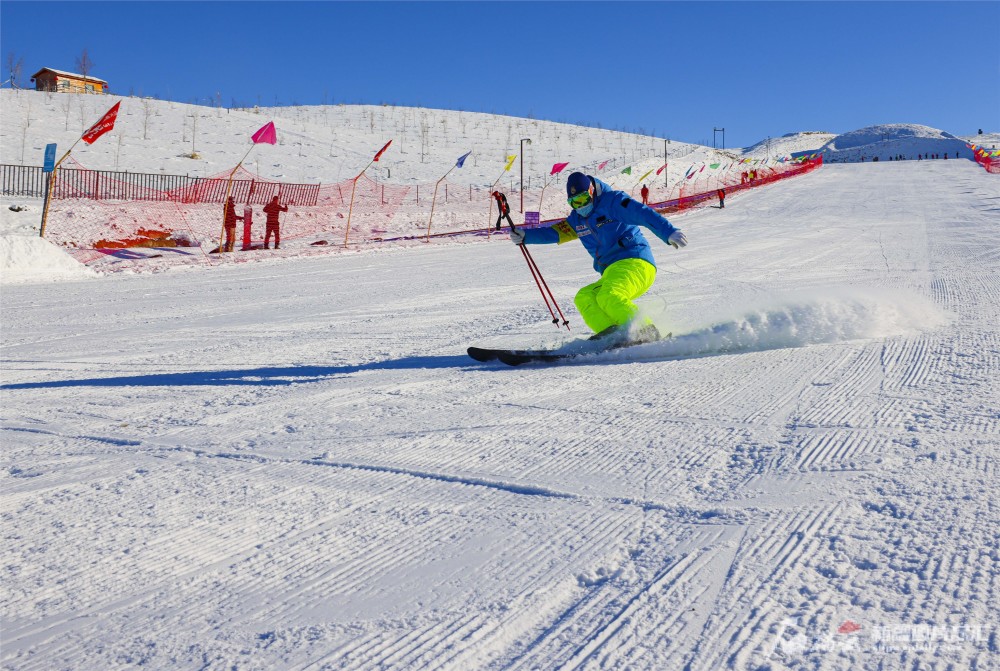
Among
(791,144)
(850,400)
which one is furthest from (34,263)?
(791,144)

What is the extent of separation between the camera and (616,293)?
20.1ft

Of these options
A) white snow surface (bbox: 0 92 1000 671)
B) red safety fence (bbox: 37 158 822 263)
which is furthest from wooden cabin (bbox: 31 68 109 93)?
white snow surface (bbox: 0 92 1000 671)

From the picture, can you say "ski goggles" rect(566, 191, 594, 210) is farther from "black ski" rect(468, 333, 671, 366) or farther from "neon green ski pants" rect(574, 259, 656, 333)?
"black ski" rect(468, 333, 671, 366)

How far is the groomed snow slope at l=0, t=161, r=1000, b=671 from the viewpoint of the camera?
79.5 inches

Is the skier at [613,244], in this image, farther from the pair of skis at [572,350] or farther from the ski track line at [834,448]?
the ski track line at [834,448]

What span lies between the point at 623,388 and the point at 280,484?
2261mm

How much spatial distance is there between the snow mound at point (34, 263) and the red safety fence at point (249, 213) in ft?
6.06

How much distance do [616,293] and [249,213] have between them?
52.5ft

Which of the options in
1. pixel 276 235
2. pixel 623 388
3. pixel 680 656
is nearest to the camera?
pixel 680 656

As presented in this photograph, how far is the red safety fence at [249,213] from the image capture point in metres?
19.4

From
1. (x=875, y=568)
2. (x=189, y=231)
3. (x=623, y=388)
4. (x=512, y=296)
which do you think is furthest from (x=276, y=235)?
(x=875, y=568)

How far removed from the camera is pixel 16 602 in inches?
89.9

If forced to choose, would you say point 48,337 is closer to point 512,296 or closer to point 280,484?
point 512,296

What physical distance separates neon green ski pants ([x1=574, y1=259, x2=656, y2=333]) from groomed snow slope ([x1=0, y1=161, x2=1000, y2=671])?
0.45m
